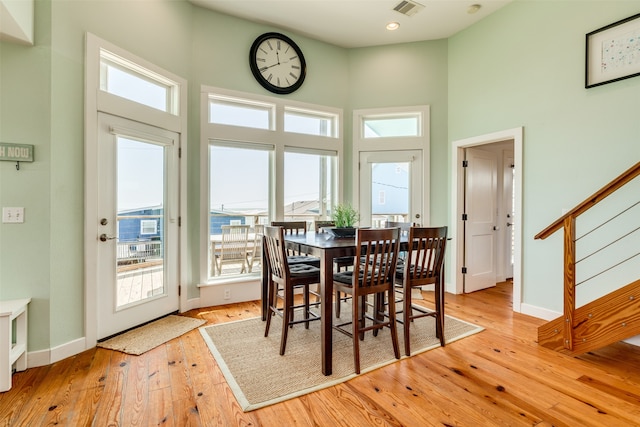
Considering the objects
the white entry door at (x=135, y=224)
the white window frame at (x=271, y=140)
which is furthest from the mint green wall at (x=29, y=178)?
the white window frame at (x=271, y=140)

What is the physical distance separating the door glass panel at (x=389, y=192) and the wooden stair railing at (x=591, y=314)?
2.06m

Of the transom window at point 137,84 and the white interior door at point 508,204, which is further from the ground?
the transom window at point 137,84

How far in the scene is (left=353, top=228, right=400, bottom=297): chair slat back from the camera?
2.22 metres

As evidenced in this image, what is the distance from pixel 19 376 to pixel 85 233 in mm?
1037

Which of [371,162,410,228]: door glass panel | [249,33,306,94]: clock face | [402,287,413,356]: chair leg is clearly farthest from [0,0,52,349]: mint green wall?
[371,162,410,228]: door glass panel

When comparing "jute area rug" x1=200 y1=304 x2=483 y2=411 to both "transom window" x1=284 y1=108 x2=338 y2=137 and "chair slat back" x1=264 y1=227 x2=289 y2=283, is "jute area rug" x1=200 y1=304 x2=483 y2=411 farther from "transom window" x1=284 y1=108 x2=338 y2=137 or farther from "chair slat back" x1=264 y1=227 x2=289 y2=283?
"transom window" x1=284 y1=108 x2=338 y2=137

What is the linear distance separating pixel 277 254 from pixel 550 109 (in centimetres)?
308

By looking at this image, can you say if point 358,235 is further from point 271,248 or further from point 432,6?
point 432,6

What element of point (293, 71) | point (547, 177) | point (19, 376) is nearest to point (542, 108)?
point (547, 177)

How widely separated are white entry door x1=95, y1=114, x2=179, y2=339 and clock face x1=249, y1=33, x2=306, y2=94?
1373mm

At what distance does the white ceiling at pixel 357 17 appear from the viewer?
3.60m

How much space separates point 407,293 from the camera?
254 centimetres

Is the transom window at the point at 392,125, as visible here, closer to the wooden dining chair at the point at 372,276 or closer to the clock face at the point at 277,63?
the clock face at the point at 277,63

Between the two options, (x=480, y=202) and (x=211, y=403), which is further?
(x=480, y=202)
